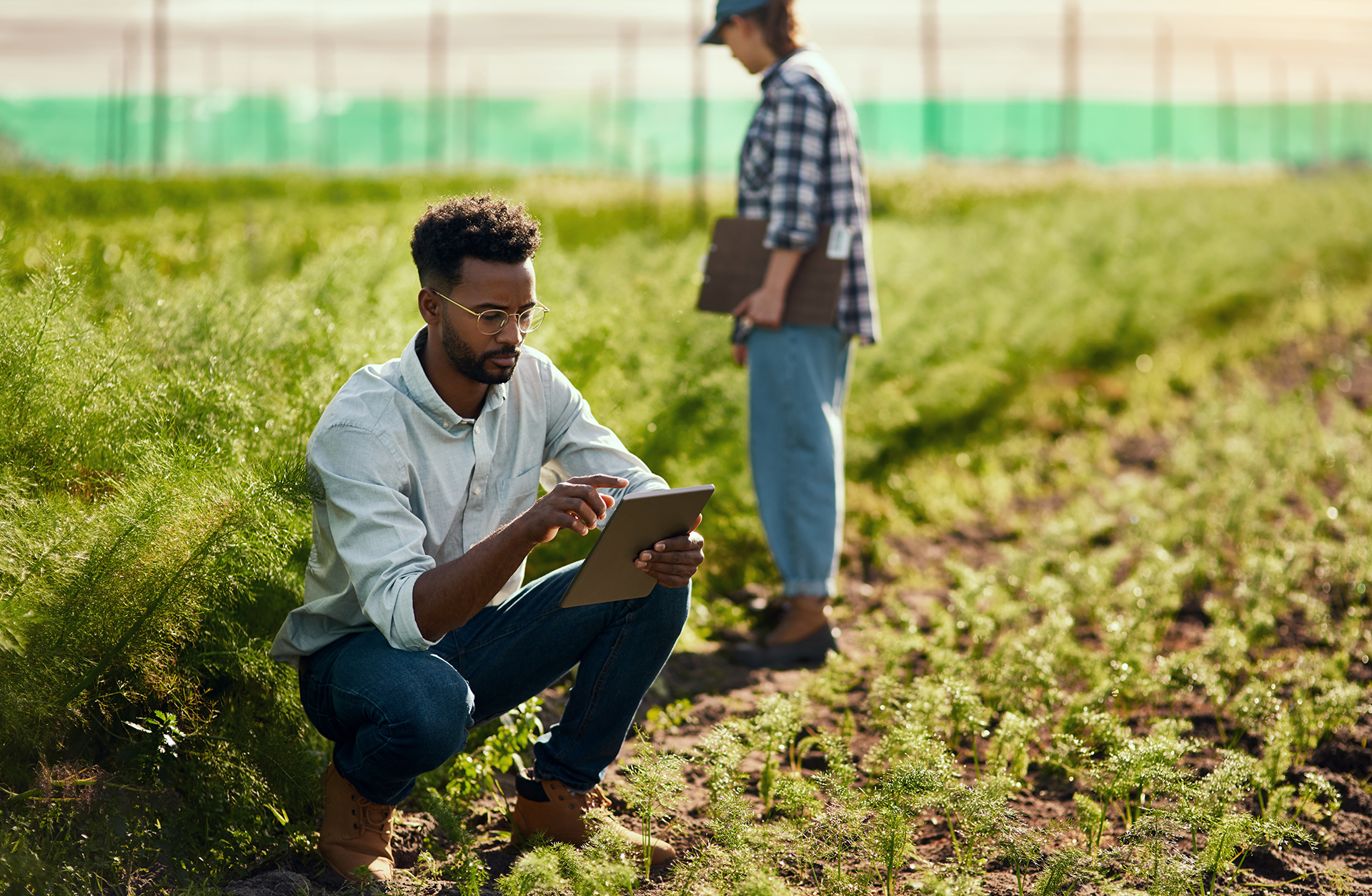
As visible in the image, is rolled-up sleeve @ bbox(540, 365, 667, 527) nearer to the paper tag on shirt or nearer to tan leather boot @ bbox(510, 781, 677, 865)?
tan leather boot @ bbox(510, 781, 677, 865)

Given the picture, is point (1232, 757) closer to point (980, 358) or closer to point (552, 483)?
point (552, 483)

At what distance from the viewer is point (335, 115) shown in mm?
18719

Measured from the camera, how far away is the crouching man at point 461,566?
7.09 ft

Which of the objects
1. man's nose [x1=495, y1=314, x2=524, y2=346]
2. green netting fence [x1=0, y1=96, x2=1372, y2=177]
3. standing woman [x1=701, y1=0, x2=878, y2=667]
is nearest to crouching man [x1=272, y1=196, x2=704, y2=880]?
man's nose [x1=495, y1=314, x2=524, y2=346]

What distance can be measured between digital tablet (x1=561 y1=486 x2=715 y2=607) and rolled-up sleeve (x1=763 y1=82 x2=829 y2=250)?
167cm

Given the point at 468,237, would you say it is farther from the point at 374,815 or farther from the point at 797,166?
the point at 797,166

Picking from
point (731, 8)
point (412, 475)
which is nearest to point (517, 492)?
point (412, 475)

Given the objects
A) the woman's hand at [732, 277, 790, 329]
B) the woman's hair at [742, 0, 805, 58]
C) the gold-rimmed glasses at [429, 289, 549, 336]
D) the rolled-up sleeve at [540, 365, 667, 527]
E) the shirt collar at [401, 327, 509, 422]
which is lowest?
the rolled-up sleeve at [540, 365, 667, 527]

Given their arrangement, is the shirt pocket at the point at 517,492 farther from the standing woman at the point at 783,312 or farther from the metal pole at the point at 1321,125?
the metal pole at the point at 1321,125

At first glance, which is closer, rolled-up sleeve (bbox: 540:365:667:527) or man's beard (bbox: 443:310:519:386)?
man's beard (bbox: 443:310:519:386)

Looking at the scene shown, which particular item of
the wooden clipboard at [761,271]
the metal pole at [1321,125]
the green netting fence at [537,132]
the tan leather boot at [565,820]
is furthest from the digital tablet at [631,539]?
the metal pole at [1321,125]

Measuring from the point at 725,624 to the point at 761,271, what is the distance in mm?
1197

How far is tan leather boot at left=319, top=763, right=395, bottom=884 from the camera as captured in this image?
7.66 ft

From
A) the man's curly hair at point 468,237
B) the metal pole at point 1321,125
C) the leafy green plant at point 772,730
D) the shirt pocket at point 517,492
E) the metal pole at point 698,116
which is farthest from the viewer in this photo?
the metal pole at point 1321,125
